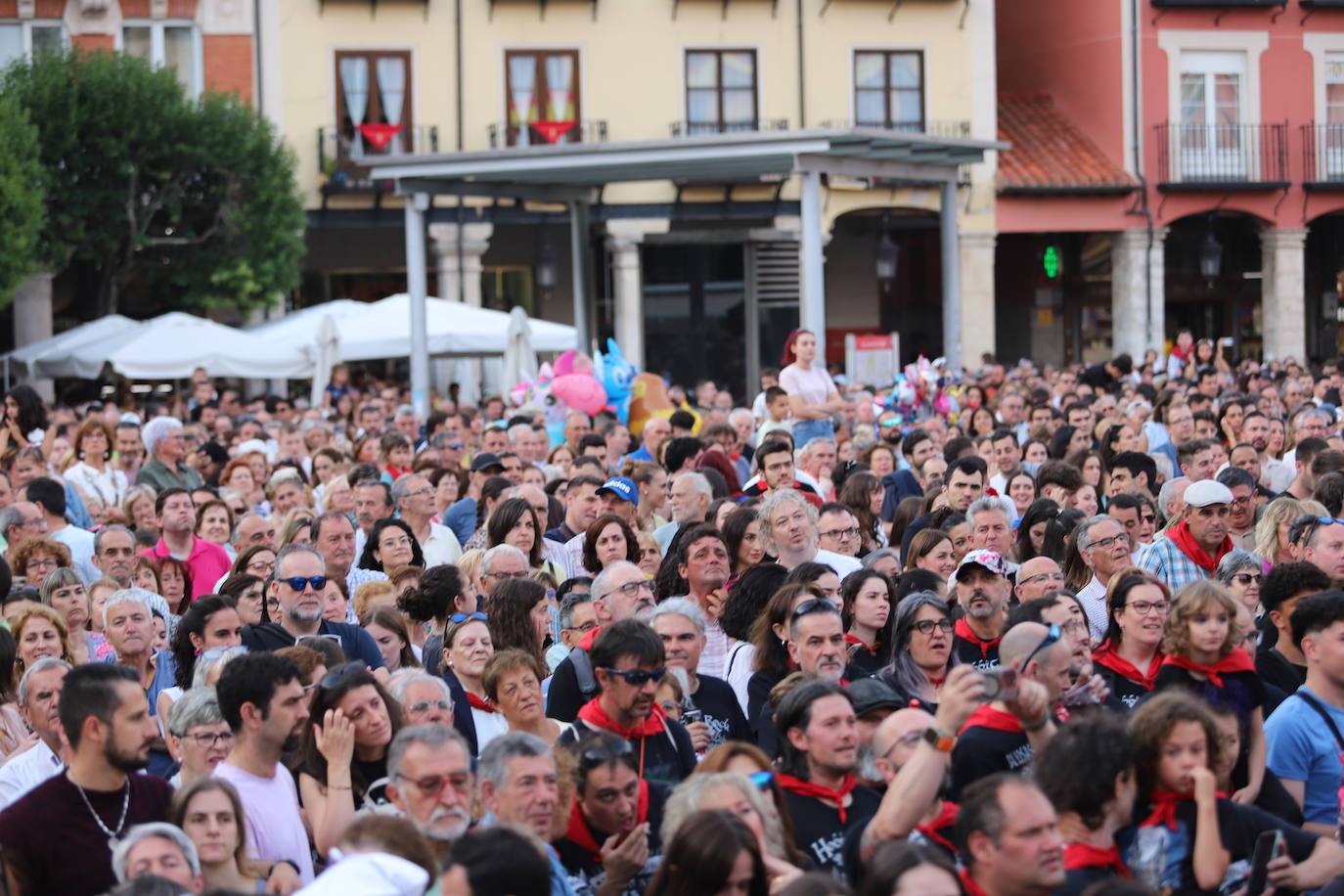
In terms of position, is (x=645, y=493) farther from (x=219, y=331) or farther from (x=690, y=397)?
(x=690, y=397)

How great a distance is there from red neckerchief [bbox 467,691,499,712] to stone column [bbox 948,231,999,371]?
2458 centimetres

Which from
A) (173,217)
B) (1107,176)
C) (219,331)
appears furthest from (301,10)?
(1107,176)

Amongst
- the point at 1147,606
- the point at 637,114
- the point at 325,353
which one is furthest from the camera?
the point at 637,114

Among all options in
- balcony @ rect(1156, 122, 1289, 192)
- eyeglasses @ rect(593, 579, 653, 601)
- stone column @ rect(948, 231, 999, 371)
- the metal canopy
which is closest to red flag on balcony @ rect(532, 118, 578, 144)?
stone column @ rect(948, 231, 999, 371)

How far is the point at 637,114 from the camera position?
98.5 ft

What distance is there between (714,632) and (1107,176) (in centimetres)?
2516

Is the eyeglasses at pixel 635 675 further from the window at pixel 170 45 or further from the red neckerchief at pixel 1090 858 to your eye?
the window at pixel 170 45

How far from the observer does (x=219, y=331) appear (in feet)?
74.7

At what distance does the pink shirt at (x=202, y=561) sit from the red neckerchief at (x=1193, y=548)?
5.11 m

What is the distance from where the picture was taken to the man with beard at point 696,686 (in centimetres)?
667

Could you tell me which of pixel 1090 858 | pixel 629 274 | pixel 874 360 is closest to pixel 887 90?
pixel 629 274

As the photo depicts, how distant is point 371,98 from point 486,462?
1848cm

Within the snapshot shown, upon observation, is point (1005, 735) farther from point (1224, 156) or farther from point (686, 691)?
point (1224, 156)

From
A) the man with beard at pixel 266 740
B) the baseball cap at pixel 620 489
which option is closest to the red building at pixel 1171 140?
the baseball cap at pixel 620 489
